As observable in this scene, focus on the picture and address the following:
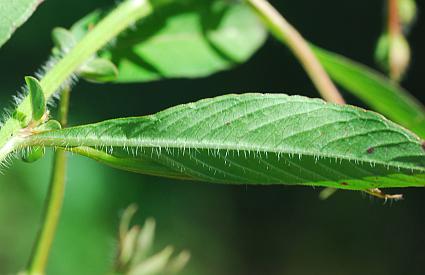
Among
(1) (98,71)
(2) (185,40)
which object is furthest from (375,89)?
(1) (98,71)

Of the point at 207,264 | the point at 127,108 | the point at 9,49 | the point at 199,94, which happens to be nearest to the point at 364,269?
the point at 207,264

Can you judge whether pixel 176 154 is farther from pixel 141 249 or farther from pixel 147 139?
pixel 141 249

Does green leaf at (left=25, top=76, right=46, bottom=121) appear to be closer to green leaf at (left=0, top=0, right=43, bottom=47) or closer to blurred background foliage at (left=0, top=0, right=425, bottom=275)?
green leaf at (left=0, top=0, right=43, bottom=47)

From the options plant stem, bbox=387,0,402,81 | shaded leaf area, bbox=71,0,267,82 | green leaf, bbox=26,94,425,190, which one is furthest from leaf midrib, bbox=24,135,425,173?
plant stem, bbox=387,0,402,81

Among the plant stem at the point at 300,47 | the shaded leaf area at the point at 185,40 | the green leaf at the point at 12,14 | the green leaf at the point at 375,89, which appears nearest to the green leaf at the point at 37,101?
the green leaf at the point at 12,14

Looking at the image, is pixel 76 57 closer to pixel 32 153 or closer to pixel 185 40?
pixel 32 153

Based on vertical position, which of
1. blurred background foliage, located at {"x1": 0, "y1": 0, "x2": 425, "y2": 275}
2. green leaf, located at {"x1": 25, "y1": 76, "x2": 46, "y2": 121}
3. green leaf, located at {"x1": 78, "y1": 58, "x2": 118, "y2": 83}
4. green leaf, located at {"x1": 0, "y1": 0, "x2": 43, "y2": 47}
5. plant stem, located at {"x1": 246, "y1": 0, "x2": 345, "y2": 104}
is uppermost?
blurred background foliage, located at {"x1": 0, "y1": 0, "x2": 425, "y2": 275}

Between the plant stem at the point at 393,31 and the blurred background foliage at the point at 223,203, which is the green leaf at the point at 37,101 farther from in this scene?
the plant stem at the point at 393,31
